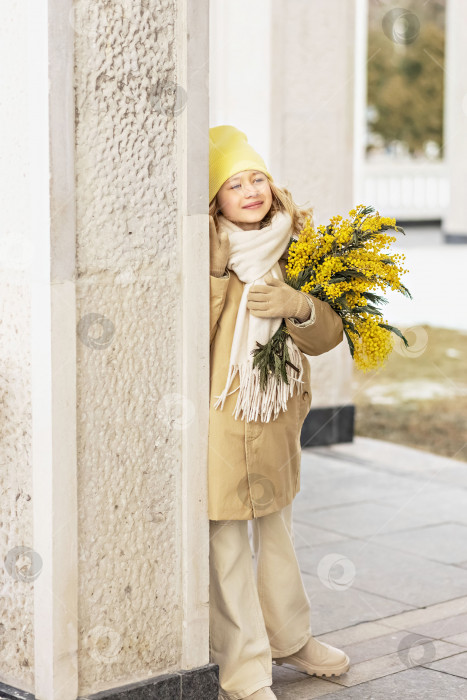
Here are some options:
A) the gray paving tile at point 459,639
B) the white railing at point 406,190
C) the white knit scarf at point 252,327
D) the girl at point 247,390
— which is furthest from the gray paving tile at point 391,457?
the white railing at point 406,190

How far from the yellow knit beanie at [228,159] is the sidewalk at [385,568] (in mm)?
1657

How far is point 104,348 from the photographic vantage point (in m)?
3.13

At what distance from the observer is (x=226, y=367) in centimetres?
342

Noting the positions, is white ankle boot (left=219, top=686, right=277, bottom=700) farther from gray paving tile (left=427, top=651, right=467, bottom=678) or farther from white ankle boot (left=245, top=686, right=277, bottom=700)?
gray paving tile (left=427, top=651, right=467, bottom=678)

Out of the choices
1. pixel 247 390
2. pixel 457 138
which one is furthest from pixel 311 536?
pixel 457 138

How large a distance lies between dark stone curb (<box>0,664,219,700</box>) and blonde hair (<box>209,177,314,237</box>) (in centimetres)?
132

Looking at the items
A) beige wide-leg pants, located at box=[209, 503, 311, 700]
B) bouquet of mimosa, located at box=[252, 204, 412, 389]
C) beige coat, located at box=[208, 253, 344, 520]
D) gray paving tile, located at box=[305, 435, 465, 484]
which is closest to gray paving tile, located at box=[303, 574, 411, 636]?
beige wide-leg pants, located at box=[209, 503, 311, 700]

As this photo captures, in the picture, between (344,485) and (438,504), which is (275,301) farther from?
(344,485)

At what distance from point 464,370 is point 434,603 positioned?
6.23 m

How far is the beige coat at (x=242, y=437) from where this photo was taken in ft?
11.1

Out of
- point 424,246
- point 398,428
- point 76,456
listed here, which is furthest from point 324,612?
point 424,246

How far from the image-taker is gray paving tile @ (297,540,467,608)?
15.8 ft
